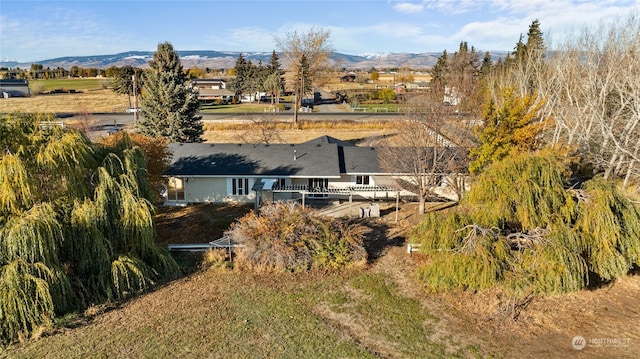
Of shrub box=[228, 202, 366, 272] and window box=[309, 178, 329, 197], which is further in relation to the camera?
window box=[309, 178, 329, 197]

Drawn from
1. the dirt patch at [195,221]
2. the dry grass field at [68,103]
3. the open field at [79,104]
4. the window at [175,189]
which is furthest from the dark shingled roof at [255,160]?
the dry grass field at [68,103]

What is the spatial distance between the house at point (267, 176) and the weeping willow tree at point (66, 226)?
26.7ft

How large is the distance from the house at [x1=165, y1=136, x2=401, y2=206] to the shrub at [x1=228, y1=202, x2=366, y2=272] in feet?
20.2

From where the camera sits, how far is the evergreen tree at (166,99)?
32594 millimetres

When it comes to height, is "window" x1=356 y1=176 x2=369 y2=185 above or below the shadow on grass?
above

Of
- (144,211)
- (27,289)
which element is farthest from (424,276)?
(27,289)

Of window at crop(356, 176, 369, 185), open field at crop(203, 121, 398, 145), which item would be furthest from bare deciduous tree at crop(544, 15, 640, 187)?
open field at crop(203, 121, 398, 145)

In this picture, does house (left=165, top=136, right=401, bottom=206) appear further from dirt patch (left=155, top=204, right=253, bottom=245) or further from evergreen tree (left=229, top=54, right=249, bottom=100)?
evergreen tree (left=229, top=54, right=249, bottom=100)

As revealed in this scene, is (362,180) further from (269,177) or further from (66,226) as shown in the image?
(66,226)

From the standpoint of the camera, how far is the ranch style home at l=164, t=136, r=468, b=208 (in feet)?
82.3

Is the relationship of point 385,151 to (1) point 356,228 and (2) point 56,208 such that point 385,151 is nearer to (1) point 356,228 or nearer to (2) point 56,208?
(1) point 356,228

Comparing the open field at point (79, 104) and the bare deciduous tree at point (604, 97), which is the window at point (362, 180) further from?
the open field at point (79, 104)

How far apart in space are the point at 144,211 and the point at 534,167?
574 inches

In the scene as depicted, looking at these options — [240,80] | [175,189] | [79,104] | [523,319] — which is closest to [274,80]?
[240,80]
